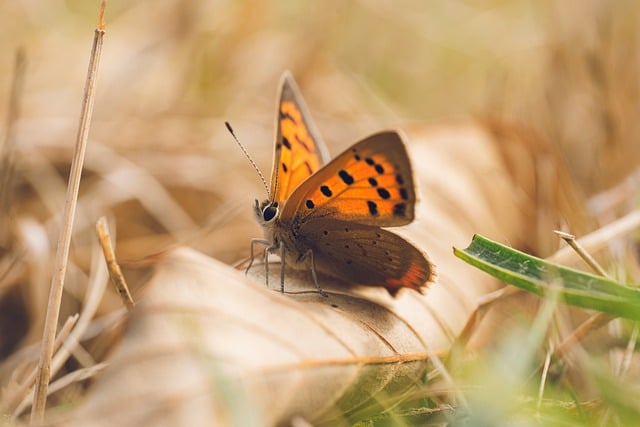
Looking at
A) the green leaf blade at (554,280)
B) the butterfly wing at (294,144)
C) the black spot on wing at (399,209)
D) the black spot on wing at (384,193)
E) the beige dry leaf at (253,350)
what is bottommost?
the beige dry leaf at (253,350)

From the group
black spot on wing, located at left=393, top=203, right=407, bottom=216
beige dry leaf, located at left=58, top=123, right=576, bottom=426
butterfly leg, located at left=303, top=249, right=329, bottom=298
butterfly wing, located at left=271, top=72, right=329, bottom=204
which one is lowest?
beige dry leaf, located at left=58, top=123, right=576, bottom=426

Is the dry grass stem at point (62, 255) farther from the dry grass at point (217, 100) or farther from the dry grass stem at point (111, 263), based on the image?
the dry grass at point (217, 100)

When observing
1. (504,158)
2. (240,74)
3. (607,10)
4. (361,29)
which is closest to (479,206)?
(504,158)

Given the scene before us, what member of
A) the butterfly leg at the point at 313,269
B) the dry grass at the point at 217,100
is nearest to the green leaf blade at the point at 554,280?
the butterfly leg at the point at 313,269

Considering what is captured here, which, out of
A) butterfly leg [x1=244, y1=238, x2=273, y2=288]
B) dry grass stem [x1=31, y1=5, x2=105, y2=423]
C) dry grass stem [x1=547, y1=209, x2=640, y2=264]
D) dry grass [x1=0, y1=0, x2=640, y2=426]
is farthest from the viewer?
dry grass [x1=0, y1=0, x2=640, y2=426]

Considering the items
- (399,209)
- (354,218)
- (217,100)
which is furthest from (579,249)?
(217,100)

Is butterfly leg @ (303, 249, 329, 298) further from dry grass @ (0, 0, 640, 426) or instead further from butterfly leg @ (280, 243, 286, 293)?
dry grass @ (0, 0, 640, 426)

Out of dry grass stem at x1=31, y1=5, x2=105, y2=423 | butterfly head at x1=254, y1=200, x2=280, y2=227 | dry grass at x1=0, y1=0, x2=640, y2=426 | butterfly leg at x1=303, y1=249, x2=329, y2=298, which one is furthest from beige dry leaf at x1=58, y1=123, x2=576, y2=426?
dry grass at x1=0, y1=0, x2=640, y2=426

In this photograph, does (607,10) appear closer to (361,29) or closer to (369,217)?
(361,29)

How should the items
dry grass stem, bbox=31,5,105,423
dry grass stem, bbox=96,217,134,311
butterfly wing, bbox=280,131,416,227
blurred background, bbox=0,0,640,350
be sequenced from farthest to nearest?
blurred background, bbox=0,0,640,350, butterfly wing, bbox=280,131,416,227, dry grass stem, bbox=96,217,134,311, dry grass stem, bbox=31,5,105,423
